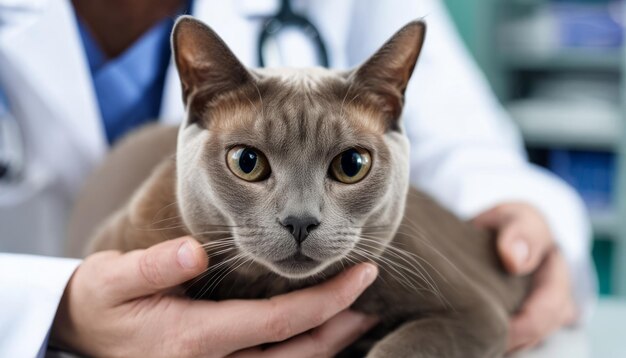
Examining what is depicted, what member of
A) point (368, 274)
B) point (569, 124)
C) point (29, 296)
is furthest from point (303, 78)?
point (569, 124)

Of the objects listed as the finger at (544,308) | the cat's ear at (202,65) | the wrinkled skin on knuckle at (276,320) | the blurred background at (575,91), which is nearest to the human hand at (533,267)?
the finger at (544,308)

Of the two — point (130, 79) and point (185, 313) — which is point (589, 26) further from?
point (185, 313)

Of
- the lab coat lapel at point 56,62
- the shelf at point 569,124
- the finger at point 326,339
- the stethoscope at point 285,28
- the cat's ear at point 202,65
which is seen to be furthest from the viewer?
the shelf at point 569,124

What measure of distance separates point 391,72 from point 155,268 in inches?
8.4

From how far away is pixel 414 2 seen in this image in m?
0.97

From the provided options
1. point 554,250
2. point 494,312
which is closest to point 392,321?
point 494,312

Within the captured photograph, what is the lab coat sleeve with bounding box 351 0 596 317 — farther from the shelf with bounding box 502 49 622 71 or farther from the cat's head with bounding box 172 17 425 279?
the shelf with bounding box 502 49 622 71

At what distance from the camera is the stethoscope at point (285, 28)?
2.26 feet

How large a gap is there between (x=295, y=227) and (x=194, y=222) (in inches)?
3.8

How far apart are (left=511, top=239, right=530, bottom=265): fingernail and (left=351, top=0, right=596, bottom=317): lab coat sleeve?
0.44 ft

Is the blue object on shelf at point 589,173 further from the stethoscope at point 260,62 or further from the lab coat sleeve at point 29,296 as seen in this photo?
the lab coat sleeve at point 29,296

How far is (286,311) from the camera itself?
1.77 ft

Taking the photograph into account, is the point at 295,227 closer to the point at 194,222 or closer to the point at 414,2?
the point at 194,222

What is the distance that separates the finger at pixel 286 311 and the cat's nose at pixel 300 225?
0.22 feet
